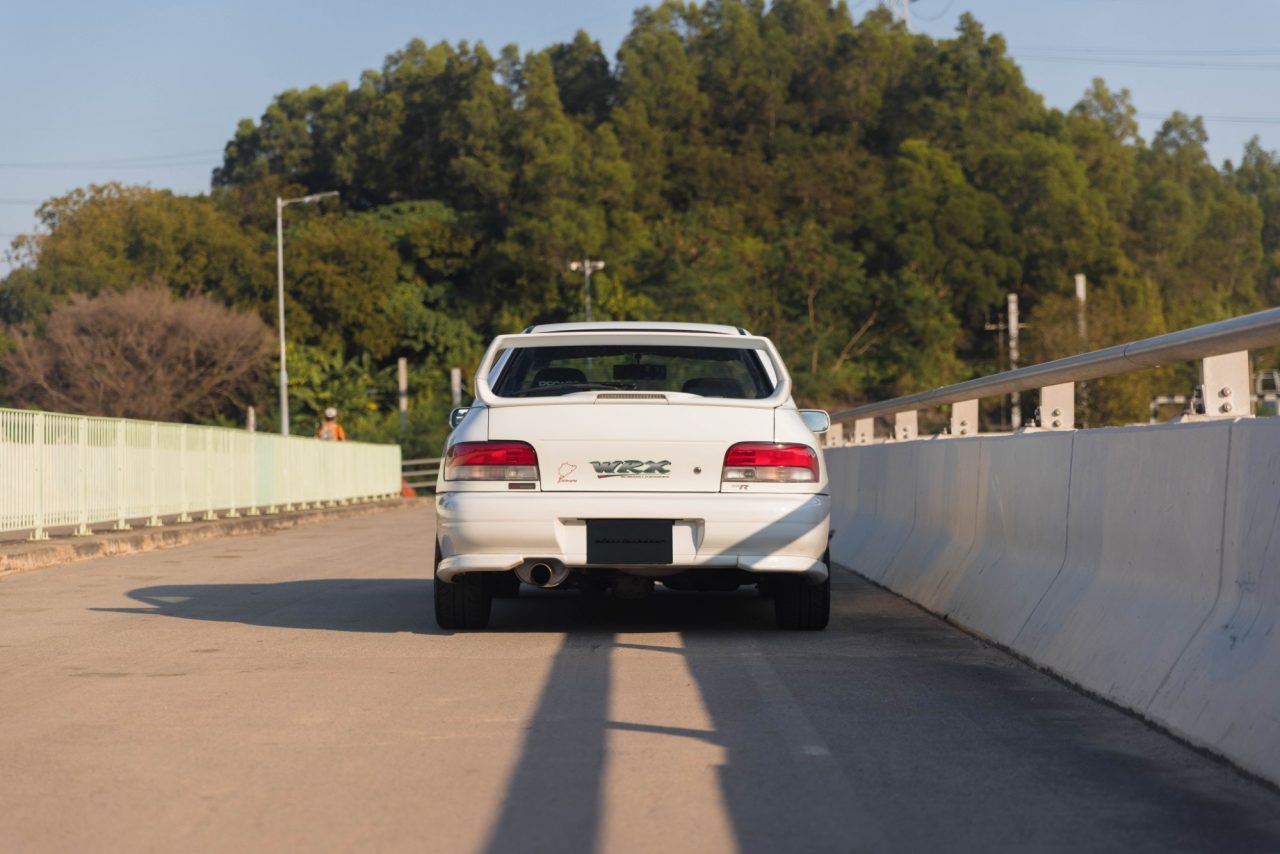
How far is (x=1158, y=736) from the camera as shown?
6.04 meters

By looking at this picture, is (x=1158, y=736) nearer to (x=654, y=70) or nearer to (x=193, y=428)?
(x=193, y=428)

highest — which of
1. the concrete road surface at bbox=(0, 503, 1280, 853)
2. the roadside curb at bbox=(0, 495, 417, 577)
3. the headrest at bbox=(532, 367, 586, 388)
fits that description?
the headrest at bbox=(532, 367, 586, 388)

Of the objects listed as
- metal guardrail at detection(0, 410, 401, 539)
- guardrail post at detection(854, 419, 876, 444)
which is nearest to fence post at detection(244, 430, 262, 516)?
metal guardrail at detection(0, 410, 401, 539)

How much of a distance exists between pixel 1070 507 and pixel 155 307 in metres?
64.4

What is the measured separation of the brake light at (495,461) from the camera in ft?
29.2

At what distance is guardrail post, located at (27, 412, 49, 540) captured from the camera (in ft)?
58.7

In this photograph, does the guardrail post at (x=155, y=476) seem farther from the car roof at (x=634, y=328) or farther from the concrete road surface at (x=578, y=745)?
the car roof at (x=634, y=328)

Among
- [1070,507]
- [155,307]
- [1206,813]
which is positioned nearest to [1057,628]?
[1070,507]

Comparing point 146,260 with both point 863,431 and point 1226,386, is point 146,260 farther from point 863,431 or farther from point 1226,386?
point 1226,386

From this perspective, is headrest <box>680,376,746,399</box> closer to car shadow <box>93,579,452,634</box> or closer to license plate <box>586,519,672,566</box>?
license plate <box>586,519,672,566</box>

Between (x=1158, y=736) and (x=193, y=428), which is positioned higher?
(x=193, y=428)

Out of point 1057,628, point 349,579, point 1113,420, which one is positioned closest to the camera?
point 1057,628

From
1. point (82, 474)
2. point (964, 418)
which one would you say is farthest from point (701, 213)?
point (964, 418)

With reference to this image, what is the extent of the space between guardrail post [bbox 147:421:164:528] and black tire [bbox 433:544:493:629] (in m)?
13.4
